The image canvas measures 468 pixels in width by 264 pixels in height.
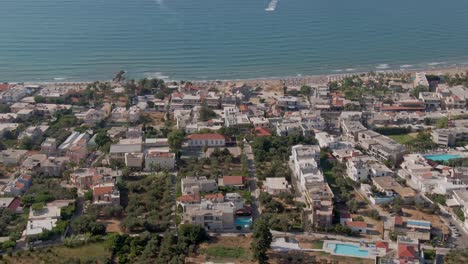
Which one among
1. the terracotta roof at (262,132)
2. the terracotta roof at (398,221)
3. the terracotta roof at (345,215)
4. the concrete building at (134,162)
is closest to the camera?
the terracotta roof at (398,221)

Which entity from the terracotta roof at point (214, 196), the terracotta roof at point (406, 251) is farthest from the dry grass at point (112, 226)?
the terracotta roof at point (406, 251)

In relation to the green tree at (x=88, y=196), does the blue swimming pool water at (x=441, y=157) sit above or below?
above

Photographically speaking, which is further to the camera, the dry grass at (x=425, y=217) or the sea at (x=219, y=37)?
the sea at (x=219, y=37)

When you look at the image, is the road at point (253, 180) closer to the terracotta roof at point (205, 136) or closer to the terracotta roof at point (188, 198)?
the terracotta roof at point (205, 136)

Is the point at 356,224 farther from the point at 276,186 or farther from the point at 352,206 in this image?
the point at 276,186

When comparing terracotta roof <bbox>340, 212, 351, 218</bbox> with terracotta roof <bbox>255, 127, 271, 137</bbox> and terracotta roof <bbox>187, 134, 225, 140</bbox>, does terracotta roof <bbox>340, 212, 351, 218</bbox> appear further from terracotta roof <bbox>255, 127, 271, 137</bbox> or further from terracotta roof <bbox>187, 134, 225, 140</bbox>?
terracotta roof <bbox>187, 134, 225, 140</bbox>

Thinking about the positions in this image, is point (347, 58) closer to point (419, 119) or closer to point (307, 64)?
point (307, 64)
